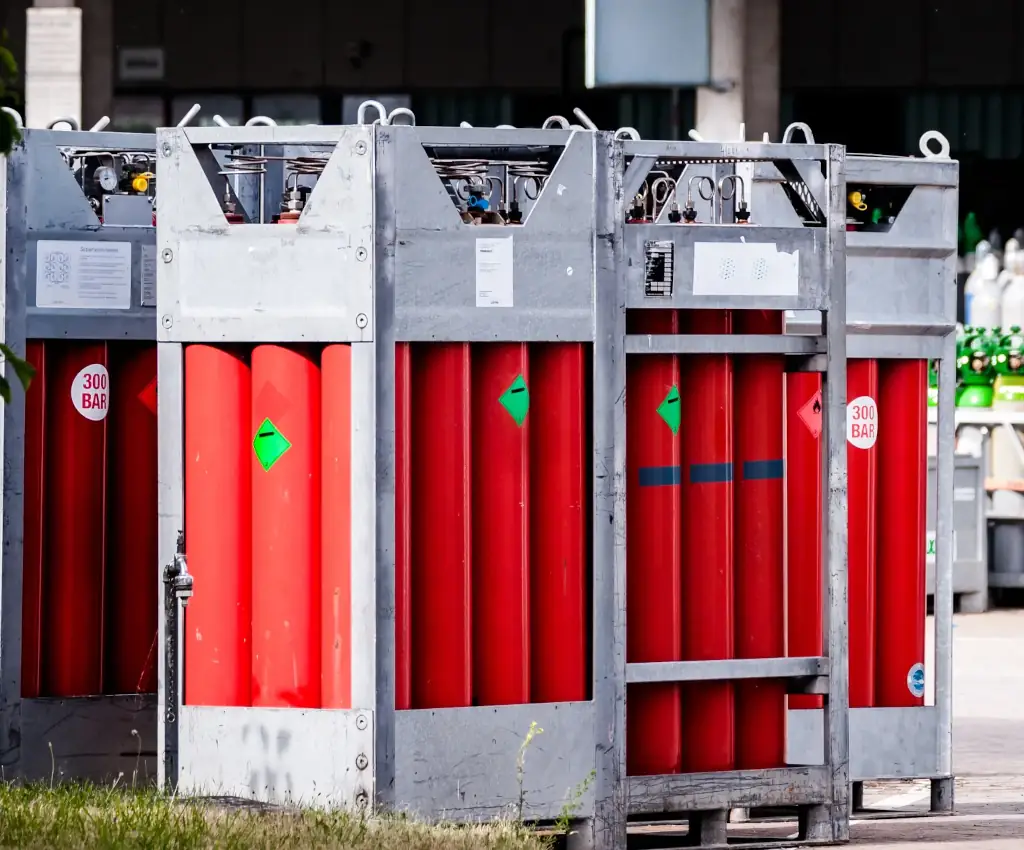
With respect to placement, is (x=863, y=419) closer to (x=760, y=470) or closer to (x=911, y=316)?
(x=911, y=316)

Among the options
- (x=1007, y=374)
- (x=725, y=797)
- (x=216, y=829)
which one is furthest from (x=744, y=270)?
(x=1007, y=374)

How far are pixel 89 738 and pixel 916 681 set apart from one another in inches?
118

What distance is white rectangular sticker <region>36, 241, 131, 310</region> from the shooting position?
6.95m

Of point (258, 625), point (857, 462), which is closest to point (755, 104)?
point (857, 462)

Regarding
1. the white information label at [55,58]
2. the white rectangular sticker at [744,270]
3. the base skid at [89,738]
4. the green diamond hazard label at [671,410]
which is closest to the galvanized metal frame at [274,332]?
the base skid at [89,738]

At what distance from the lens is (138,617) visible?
7137mm

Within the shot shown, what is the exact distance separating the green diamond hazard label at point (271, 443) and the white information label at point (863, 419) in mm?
2425

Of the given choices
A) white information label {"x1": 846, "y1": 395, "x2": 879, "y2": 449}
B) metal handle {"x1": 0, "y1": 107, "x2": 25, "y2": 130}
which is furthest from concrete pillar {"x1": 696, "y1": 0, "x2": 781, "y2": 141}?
metal handle {"x1": 0, "y1": 107, "x2": 25, "y2": 130}

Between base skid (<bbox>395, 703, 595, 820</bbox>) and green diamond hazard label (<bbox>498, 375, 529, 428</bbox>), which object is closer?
base skid (<bbox>395, 703, 595, 820</bbox>)

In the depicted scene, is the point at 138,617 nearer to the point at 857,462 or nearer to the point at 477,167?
the point at 477,167

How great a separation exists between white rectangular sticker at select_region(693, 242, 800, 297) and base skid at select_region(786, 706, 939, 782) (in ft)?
6.12

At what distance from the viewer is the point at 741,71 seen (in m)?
26.7

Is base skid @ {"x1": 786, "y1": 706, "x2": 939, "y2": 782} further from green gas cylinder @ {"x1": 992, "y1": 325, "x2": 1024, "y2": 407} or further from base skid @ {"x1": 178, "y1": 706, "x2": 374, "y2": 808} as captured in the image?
green gas cylinder @ {"x1": 992, "y1": 325, "x2": 1024, "y2": 407}

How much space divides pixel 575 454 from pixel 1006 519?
11.2 metres
